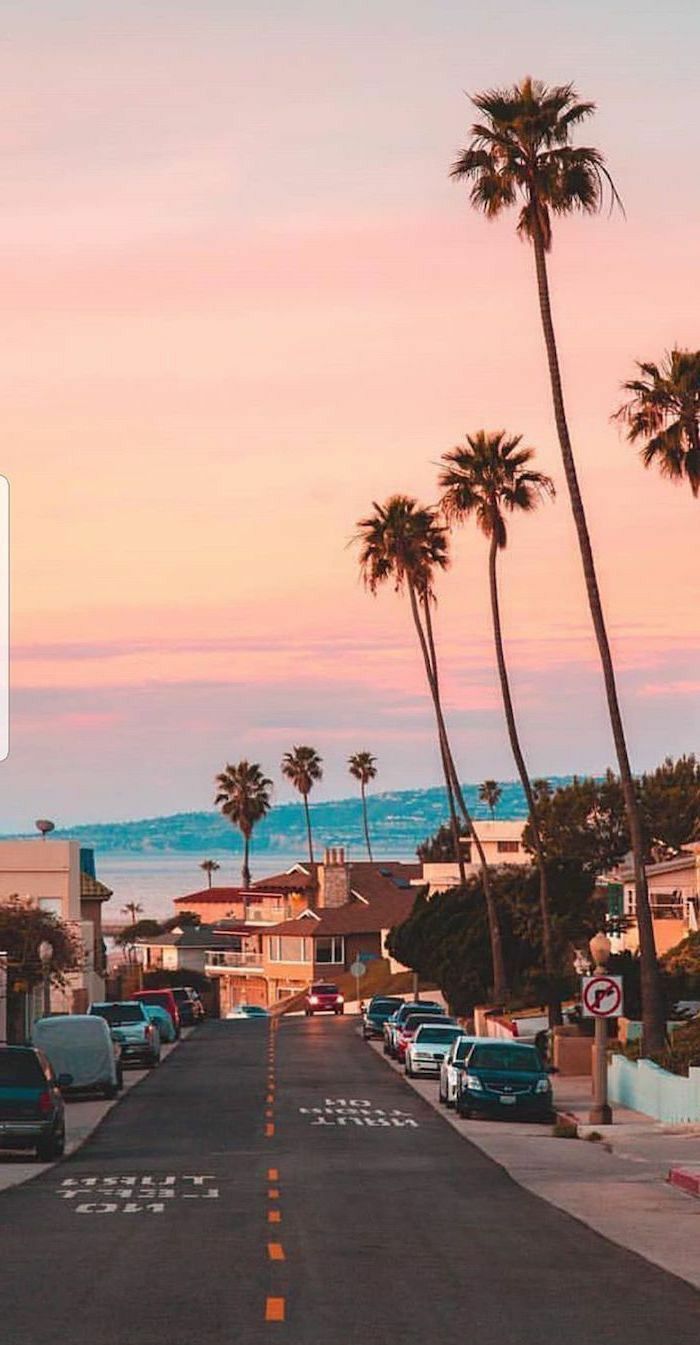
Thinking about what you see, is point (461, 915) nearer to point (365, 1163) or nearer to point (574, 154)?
point (574, 154)

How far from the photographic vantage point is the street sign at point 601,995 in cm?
3803

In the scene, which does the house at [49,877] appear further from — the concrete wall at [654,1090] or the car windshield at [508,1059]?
the car windshield at [508,1059]

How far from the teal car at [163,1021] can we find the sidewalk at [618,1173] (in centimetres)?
2912

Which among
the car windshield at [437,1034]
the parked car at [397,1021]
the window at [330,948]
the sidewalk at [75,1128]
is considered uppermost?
the window at [330,948]

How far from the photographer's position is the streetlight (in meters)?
56.1

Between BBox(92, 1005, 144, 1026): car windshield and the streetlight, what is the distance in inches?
72.5

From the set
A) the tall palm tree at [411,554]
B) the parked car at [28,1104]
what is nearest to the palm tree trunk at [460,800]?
the tall palm tree at [411,554]

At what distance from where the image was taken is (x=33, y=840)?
298ft

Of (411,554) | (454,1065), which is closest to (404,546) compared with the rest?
(411,554)

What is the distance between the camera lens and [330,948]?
135 meters

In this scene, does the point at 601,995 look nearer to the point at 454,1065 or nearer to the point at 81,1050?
the point at 454,1065

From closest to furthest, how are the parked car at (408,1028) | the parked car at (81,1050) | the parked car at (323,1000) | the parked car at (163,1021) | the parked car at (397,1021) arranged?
the parked car at (81,1050)
the parked car at (408,1028)
the parked car at (397,1021)
the parked car at (163,1021)
the parked car at (323,1000)

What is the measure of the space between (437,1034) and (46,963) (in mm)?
10999

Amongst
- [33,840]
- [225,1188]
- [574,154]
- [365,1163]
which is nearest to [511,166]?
[574,154]
